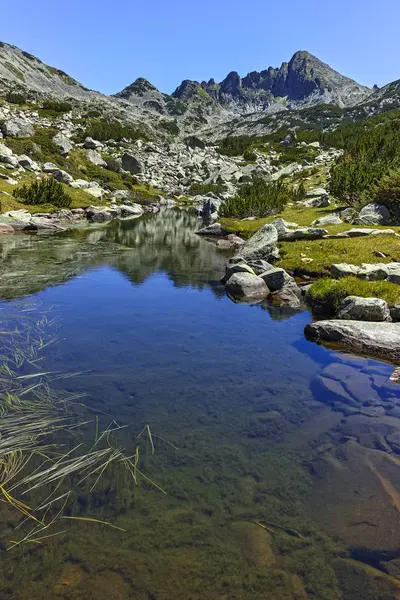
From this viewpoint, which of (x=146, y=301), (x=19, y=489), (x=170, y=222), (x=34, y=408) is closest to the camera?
(x=19, y=489)

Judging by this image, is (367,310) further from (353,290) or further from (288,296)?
(288,296)

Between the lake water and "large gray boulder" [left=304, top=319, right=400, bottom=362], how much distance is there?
0.92m

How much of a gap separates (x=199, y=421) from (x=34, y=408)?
433 centimetres

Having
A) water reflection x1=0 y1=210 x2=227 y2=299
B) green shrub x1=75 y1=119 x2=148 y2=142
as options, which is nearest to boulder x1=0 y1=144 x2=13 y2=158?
water reflection x1=0 y1=210 x2=227 y2=299

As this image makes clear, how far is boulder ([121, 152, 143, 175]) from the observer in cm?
10312

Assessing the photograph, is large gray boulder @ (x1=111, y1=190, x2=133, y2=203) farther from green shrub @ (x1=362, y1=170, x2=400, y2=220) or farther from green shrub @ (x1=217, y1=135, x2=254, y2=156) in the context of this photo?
green shrub @ (x1=217, y1=135, x2=254, y2=156)

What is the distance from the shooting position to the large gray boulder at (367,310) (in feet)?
53.4

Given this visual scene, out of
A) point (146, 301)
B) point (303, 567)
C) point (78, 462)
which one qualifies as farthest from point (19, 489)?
point (146, 301)

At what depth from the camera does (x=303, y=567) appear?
550cm

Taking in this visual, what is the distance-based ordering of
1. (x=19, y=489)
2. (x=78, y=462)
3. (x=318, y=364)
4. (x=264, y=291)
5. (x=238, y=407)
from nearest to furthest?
(x=19, y=489), (x=78, y=462), (x=238, y=407), (x=318, y=364), (x=264, y=291)

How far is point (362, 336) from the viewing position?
567 inches

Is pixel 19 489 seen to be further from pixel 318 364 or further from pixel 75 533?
pixel 318 364

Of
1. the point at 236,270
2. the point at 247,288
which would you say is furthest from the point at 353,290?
the point at 236,270

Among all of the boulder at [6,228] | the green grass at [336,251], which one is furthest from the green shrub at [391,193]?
the boulder at [6,228]
